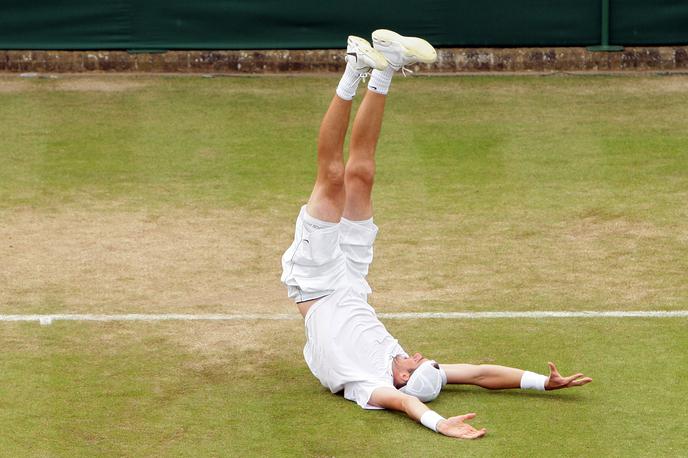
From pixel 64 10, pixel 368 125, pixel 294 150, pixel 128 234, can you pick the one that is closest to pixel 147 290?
pixel 128 234

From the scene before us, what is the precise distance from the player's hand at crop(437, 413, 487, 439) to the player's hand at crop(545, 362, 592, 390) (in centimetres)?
68

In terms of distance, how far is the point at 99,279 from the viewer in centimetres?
1064

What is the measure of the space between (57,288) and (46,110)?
5.84 meters

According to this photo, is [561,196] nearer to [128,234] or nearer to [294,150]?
[294,150]

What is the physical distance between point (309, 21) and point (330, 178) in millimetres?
9341

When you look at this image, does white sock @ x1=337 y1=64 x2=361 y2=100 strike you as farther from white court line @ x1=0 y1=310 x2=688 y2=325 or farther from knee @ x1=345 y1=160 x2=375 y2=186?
white court line @ x1=0 y1=310 x2=688 y2=325

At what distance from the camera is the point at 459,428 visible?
24.2 feet

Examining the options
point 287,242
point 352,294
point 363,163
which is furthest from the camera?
point 287,242

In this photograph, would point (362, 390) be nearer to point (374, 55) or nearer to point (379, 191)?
point (374, 55)

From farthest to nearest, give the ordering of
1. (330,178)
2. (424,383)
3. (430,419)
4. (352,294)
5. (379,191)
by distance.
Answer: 1. (379,191)
2. (352,294)
3. (330,178)
4. (424,383)
5. (430,419)

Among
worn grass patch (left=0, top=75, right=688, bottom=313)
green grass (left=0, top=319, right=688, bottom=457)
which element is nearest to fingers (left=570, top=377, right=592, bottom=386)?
green grass (left=0, top=319, right=688, bottom=457)

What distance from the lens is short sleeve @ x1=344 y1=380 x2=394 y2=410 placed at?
25.8ft

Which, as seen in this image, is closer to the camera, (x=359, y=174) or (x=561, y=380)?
(x=561, y=380)

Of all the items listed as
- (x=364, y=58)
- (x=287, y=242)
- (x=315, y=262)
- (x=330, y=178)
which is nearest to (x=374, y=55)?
(x=364, y=58)
